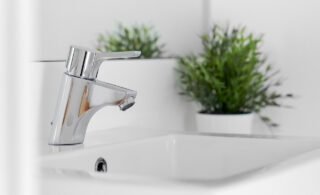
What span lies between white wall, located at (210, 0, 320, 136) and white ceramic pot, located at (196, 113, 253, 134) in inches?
9.2

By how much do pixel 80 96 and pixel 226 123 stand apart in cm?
52

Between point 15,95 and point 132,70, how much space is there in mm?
1042

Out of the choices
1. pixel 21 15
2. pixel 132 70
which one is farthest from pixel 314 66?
pixel 21 15

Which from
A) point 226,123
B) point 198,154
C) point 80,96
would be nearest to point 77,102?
point 80,96

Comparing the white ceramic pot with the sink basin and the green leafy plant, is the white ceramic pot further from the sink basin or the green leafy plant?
the sink basin

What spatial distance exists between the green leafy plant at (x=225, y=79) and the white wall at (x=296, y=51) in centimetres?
11

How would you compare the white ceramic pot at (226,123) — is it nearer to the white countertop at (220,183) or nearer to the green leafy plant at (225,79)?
the green leafy plant at (225,79)

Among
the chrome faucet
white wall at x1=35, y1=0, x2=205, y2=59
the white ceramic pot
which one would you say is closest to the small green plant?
white wall at x1=35, y1=0, x2=205, y2=59

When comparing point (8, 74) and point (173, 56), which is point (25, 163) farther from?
point (173, 56)

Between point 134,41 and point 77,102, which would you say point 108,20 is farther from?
point 77,102

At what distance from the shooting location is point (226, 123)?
1.27 m

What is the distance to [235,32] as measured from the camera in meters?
1.40

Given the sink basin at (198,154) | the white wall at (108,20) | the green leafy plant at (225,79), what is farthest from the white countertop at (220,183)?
the green leafy plant at (225,79)

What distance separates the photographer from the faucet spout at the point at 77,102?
2.77ft
